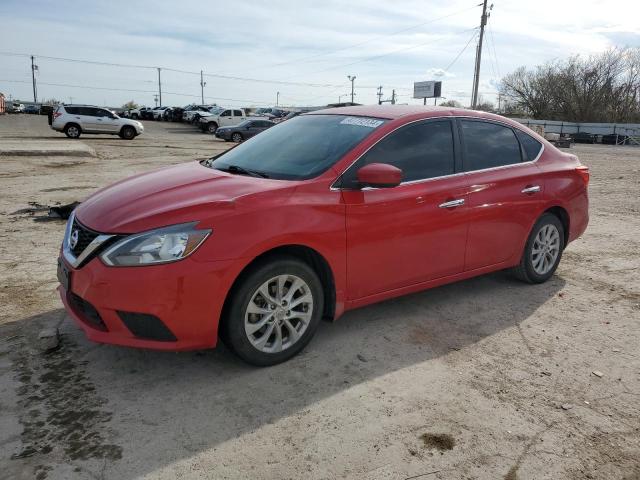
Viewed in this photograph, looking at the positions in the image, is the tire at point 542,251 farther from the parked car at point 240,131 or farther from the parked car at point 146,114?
the parked car at point 146,114

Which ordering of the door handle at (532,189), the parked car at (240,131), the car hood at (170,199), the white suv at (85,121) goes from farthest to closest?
the parked car at (240,131) → the white suv at (85,121) → the door handle at (532,189) → the car hood at (170,199)

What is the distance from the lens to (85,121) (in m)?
26.5

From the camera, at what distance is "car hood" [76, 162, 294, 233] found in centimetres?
313

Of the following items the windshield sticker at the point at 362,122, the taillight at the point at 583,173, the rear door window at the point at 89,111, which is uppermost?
the rear door window at the point at 89,111

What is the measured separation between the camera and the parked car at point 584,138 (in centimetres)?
4900

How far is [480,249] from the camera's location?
456 centimetres

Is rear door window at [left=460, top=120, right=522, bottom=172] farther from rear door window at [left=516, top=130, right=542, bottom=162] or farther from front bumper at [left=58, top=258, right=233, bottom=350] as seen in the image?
front bumper at [left=58, top=258, right=233, bottom=350]

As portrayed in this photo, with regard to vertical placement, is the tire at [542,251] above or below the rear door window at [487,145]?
below

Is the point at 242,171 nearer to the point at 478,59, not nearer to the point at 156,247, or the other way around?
the point at 156,247

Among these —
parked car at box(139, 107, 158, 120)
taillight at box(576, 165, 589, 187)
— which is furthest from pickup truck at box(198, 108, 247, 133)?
taillight at box(576, 165, 589, 187)

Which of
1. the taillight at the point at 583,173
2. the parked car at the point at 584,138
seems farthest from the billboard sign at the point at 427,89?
the taillight at the point at 583,173

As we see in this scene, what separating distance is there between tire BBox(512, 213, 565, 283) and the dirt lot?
319 mm

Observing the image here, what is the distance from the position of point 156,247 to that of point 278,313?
89 cm

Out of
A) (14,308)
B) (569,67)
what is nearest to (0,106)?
(14,308)
